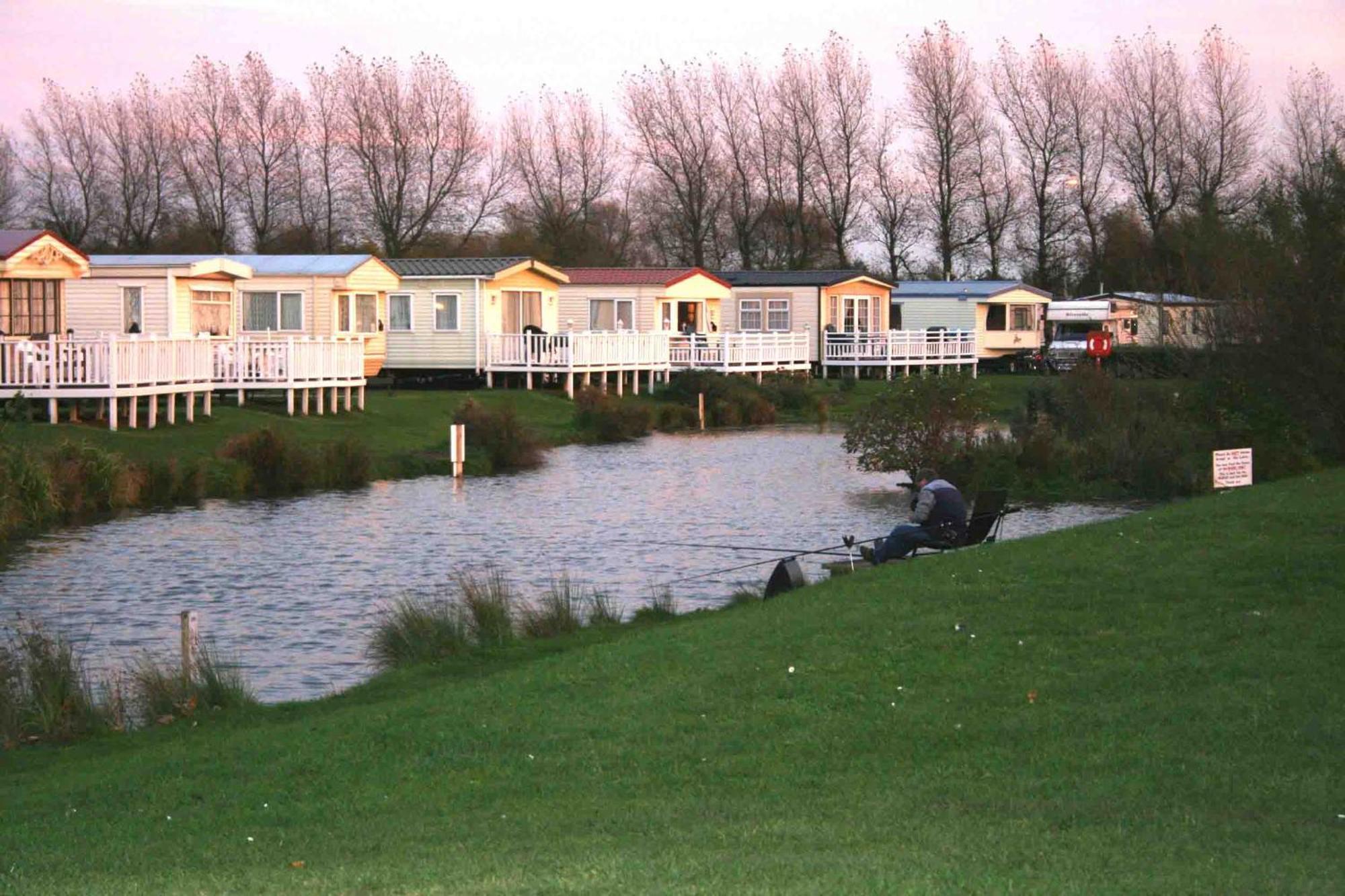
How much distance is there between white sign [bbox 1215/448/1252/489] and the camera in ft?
73.2

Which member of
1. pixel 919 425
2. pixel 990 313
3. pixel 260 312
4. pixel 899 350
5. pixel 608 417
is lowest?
pixel 608 417

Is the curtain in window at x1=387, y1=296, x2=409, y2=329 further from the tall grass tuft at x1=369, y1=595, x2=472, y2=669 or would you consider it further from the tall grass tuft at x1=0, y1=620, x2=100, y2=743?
the tall grass tuft at x1=0, y1=620, x2=100, y2=743

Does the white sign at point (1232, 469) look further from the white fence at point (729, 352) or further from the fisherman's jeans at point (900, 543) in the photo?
the white fence at point (729, 352)

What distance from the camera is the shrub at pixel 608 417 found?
4522 cm

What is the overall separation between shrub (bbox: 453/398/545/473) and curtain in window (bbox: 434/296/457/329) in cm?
1461

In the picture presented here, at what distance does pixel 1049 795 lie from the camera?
850 centimetres

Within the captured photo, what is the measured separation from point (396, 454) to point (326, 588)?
16001 millimetres

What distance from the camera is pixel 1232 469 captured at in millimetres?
22562

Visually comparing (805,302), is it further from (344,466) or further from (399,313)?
(344,466)

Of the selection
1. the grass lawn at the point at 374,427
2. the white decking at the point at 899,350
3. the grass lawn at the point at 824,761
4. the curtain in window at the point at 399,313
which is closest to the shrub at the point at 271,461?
the grass lawn at the point at 374,427

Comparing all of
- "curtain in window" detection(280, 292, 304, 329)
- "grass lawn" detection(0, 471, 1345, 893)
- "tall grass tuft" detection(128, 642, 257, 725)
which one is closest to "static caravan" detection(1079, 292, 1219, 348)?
"grass lawn" detection(0, 471, 1345, 893)

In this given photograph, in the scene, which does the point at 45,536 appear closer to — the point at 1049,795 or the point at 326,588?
the point at 326,588

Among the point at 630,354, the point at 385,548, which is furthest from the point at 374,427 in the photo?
the point at 630,354

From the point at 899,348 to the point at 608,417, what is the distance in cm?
2281
